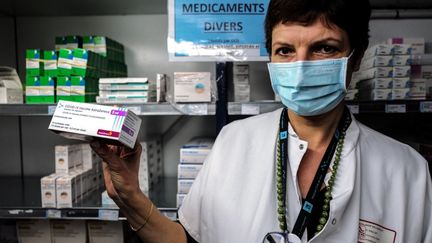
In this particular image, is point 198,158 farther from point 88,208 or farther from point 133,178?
point 133,178

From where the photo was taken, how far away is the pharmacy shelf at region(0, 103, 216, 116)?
4.78ft

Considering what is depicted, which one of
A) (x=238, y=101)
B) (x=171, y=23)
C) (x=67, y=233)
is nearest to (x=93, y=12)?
(x=171, y=23)

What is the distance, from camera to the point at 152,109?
4.86 ft

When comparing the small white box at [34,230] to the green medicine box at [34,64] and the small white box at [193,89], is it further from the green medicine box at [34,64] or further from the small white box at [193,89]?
the small white box at [193,89]

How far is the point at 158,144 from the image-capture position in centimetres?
205

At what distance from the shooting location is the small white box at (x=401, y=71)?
148 cm

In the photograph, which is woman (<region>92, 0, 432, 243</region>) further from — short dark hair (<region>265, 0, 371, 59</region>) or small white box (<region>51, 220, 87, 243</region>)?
small white box (<region>51, 220, 87, 243</region>)

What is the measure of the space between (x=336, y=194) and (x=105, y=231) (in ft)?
4.70

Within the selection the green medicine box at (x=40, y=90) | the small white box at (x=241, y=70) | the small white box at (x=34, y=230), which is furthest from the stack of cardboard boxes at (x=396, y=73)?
the small white box at (x=34, y=230)

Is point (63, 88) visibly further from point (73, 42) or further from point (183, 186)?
point (183, 186)

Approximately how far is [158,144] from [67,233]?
0.73 metres

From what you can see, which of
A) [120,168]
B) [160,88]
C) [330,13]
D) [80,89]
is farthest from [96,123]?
[80,89]

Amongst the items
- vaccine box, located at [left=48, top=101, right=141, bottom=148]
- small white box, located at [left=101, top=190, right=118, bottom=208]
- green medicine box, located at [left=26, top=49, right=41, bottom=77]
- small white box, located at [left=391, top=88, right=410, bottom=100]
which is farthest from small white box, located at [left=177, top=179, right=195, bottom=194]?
small white box, located at [left=391, top=88, right=410, bottom=100]

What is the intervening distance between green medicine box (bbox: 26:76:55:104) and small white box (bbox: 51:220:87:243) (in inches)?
27.5
